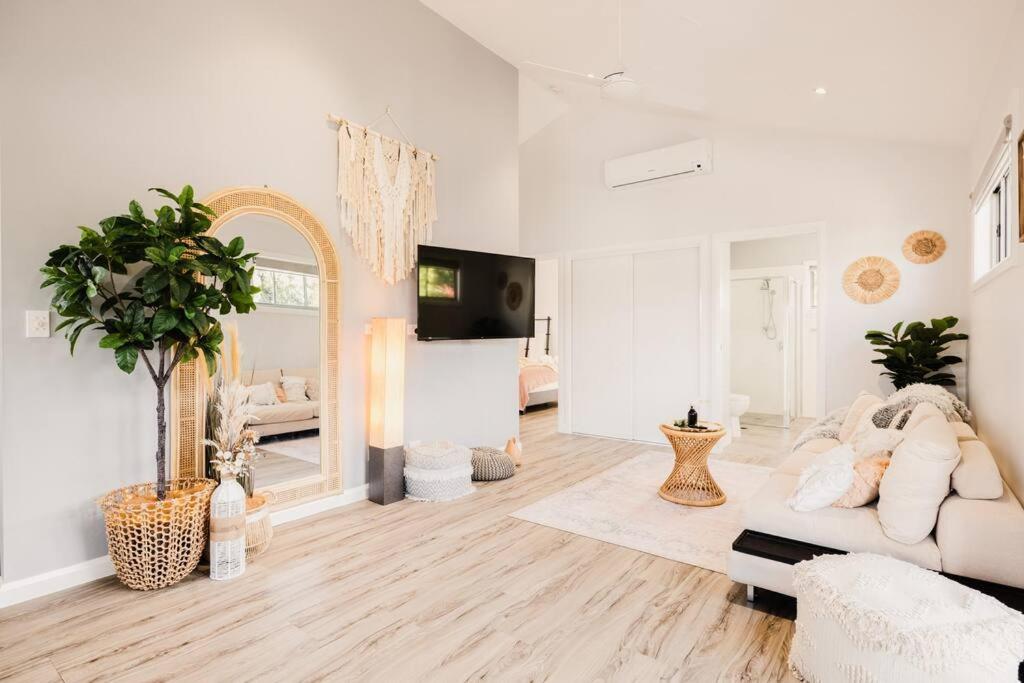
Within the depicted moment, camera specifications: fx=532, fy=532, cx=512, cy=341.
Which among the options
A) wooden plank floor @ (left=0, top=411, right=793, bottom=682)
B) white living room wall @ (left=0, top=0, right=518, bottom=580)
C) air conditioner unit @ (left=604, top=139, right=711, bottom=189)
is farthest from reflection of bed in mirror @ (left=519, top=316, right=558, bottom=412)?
wooden plank floor @ (left=0, top=411, right=793, bottom=682)

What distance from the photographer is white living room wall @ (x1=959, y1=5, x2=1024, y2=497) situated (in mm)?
2155

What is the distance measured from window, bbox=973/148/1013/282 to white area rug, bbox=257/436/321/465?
383 cm

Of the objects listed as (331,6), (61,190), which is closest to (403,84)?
(331,6)

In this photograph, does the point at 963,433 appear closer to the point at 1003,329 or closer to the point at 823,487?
the point at 1003,329

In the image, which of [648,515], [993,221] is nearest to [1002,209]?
[993,221]

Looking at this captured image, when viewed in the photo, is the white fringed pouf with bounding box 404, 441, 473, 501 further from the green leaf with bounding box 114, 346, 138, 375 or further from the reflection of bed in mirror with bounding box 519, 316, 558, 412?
the reflection of bed in mirror with bounding box 519, 316, 558, 412

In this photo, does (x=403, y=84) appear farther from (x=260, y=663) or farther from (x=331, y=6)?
(x=260, y=663)

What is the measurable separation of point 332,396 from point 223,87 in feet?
6.17

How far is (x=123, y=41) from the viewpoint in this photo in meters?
2.55

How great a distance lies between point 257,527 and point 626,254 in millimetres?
4316

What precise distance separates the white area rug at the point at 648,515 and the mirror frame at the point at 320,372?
4.26 feet

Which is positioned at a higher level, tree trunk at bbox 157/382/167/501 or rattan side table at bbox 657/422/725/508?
tree trunk at bbox 157/382/167/501

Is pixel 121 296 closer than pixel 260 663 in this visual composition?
No

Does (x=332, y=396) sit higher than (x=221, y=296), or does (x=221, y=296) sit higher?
(x=221, y=296)
